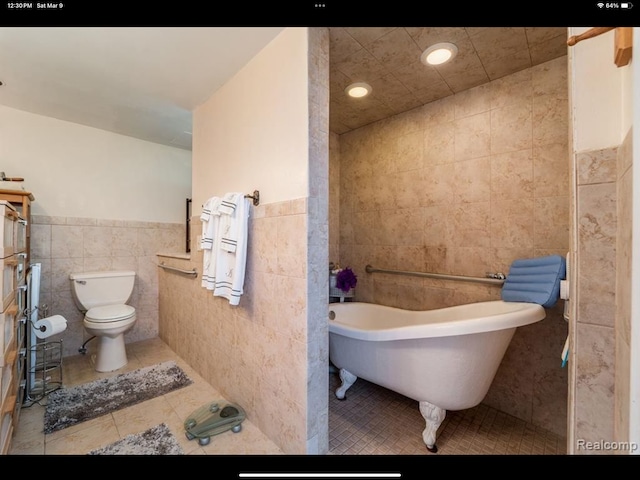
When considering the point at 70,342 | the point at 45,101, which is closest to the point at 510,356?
the point at 70,342

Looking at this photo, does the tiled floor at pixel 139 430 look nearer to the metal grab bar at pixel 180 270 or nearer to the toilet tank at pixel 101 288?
the toilet tank at pixel 101 288

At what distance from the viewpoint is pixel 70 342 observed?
2297 millimetres

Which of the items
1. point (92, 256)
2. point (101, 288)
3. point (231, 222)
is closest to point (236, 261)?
point (231, 222)

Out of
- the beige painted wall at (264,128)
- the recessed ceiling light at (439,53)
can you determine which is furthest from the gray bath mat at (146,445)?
the recessed ceiling light at (439,53)

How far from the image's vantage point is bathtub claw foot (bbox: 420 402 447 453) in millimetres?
1293

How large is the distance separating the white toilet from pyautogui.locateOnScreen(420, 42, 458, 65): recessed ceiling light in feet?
9.32

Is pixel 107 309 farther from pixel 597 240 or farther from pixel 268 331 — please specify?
pixel 597 240

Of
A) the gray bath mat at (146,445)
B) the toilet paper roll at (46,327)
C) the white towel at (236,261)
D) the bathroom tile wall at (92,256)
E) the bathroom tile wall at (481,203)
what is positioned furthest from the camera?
the bathroom tile wall at (92,256)

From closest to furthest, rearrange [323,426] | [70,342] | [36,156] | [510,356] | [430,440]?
[323,426]
[430,440]
[510,356]
[36,156]
[70,342]

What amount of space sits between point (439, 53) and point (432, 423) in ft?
6.72

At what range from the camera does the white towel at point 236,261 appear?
4.44 feet

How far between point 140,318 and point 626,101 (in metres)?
3.49
